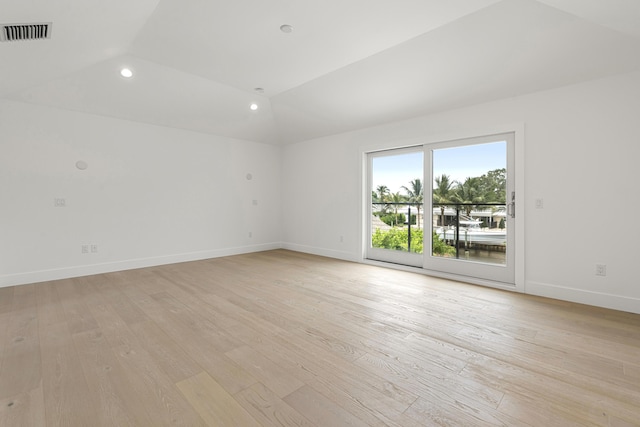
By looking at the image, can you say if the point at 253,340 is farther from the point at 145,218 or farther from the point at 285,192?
the point at 285,192

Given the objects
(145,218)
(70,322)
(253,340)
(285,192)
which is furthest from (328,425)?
(285,192)

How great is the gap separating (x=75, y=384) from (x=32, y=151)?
12.9ft

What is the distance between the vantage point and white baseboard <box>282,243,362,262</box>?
18.7 ft

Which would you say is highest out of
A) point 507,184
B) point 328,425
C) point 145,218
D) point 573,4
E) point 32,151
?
point 573,4

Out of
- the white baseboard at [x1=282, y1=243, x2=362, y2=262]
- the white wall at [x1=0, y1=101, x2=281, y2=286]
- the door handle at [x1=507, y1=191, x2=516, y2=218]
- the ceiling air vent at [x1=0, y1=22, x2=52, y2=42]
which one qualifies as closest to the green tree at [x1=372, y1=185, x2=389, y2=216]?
the white baseboard at [x1=282, y1=243, x2=362, y2=262]

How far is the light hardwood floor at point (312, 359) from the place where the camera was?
158 cm

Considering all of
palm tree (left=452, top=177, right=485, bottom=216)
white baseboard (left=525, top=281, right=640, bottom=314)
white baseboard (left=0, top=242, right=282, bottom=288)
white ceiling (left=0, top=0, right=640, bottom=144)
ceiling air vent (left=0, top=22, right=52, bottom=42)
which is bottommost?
white baseboard (left=525, top=281, right=640, bottom=314)

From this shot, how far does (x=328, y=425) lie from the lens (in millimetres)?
1479

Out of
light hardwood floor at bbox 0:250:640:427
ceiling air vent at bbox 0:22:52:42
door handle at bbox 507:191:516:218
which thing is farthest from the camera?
door handle at bbox 507:191:516:218

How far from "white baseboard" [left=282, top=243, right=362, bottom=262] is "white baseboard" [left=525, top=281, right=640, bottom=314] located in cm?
276

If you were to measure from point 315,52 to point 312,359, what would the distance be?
127 inches

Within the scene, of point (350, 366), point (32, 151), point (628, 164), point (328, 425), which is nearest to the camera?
point (328, 425)

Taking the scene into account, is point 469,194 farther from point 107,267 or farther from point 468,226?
point 107,267

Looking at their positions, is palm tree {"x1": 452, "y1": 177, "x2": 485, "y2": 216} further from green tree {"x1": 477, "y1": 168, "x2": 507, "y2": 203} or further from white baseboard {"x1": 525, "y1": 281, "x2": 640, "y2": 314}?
white baseboard {"x1": 525, "y1": 281, "x2": 640, "y2": 314}
